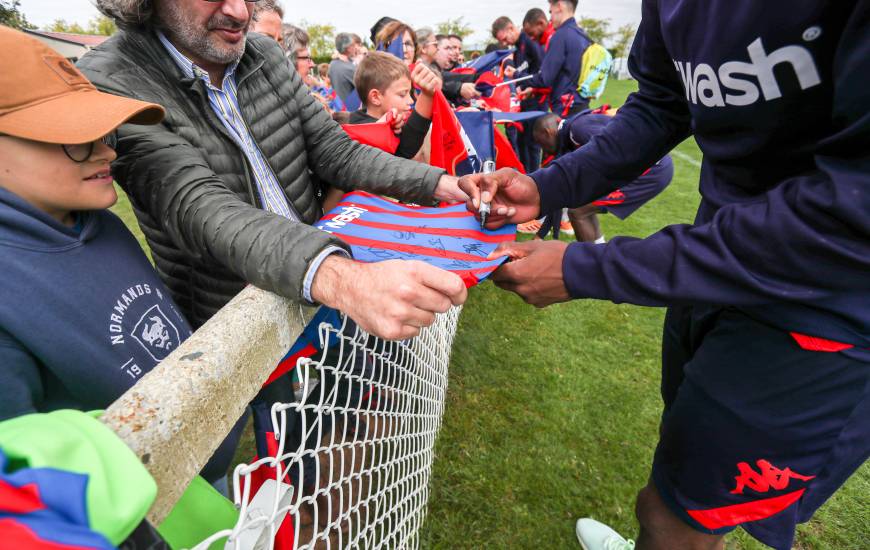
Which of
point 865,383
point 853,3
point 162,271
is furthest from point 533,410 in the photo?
point 853,3

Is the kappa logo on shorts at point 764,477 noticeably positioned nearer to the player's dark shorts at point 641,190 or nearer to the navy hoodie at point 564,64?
the player's dark shorts at point 641,190

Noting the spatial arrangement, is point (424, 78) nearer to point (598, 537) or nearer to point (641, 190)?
point (641, 190)

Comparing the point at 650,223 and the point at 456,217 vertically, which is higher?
the point at 456,217

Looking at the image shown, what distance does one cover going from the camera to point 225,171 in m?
1.64

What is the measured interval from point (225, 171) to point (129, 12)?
1.90ft

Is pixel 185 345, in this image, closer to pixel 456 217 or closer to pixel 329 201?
pixel 456 217

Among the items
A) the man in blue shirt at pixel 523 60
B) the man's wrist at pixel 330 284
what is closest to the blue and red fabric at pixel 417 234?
the man's wrist at pixel 330 284

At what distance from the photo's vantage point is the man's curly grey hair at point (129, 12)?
146cm

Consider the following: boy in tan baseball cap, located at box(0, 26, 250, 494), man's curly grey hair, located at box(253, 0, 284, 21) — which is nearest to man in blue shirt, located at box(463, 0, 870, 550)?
boy in tan baseball cap, located at box(0, 26, 250, 494)

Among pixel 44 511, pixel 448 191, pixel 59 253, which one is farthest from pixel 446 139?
pixel 44 511

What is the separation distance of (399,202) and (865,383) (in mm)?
1762

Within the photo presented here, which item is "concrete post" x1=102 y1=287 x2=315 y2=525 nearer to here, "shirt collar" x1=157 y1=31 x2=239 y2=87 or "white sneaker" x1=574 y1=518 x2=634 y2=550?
"shirt collar" x1=157 y1=31 x2=239 y2=87

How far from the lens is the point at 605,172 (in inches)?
71.6

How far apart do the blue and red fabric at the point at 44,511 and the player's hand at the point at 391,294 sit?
64 centimetres
